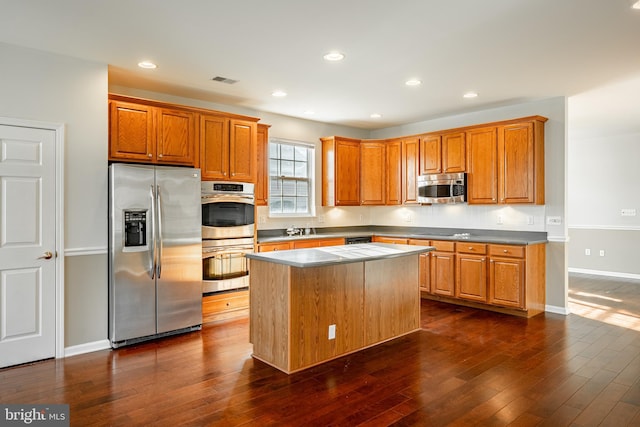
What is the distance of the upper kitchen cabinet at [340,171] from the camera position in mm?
6512

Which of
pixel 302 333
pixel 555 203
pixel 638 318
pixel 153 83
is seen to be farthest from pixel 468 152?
pixel 153 83

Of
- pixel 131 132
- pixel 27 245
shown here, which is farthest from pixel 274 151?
pixel 27 245

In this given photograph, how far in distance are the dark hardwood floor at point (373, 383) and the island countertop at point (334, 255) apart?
2.90ft

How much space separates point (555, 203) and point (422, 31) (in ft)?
10.5

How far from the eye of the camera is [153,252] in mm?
4070

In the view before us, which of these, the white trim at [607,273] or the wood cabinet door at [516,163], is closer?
the wood cabinet door at [516,163]

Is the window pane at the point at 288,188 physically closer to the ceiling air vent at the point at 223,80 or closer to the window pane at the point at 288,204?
the window pane at the point at 288,204

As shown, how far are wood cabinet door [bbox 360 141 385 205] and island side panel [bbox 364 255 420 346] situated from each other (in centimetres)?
253

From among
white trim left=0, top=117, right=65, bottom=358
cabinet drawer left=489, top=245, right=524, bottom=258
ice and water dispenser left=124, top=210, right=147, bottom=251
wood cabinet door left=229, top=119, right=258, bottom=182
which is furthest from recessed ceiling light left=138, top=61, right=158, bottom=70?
cabinet drawer left=489, top=245, right=524, bottom=258

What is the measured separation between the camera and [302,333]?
3.32 metres

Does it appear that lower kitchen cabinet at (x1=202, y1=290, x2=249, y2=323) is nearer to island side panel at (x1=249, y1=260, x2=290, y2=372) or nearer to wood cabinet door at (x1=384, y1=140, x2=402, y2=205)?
island side panel at (x1=249, y1=260, x2=290, y2=372)

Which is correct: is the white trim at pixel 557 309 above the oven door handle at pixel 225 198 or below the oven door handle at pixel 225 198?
below

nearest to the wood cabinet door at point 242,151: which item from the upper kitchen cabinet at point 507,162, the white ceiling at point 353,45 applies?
the white ceiling at point 353,45

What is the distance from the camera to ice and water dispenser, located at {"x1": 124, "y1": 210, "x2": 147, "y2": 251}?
3.96m
